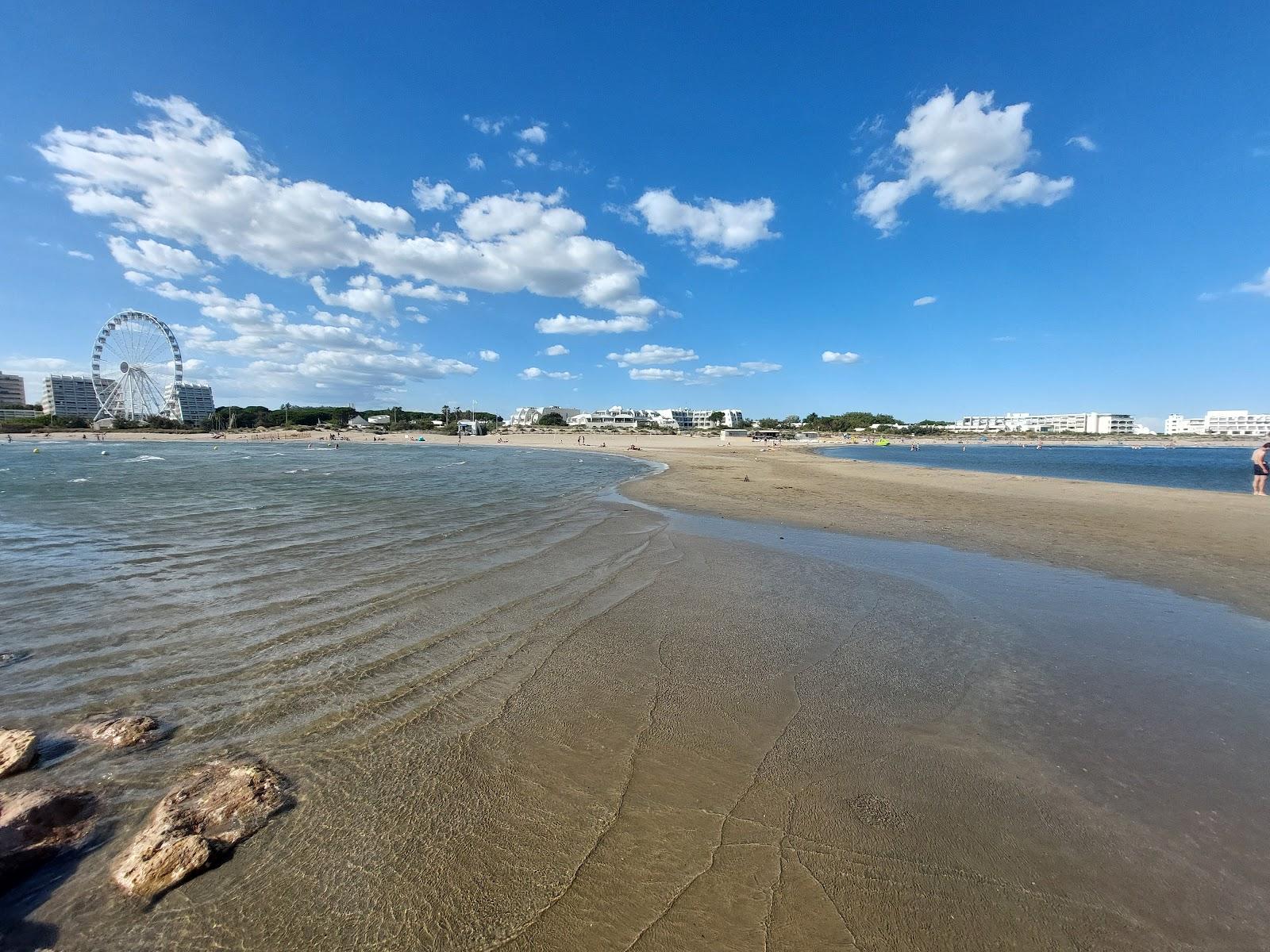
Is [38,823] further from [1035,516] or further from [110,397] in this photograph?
[110,397]

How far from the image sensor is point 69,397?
154 metres

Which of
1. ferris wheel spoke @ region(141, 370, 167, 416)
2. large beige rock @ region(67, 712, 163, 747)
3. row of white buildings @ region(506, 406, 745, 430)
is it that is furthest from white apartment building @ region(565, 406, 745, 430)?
large beige rock @ region(67, 712, 163, 747)

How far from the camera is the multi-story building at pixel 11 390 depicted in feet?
502

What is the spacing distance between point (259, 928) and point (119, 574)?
927 centimetres

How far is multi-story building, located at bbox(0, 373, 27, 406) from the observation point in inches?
6019

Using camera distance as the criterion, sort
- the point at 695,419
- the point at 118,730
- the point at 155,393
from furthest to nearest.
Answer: the point at 695,419 → the point at 155,393 → the point at 118,730

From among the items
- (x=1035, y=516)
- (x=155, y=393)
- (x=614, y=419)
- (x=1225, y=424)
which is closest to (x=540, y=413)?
(x=614, y=419)

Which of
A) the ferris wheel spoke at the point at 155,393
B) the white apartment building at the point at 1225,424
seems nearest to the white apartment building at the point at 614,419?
the ferris wheel spoke at the point at 155,393

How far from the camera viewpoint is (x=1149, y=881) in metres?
2.94

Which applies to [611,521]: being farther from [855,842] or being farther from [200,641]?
[855,842]

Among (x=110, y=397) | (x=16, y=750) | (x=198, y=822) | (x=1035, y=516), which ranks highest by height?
(x=110, y=397)

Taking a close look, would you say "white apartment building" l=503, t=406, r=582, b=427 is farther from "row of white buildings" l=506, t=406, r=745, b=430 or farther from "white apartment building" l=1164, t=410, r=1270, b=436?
"white apartment building" l=1164, t=410, r=1270, b=436

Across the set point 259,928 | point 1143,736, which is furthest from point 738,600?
point 259,928

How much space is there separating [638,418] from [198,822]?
180470 millimetres
